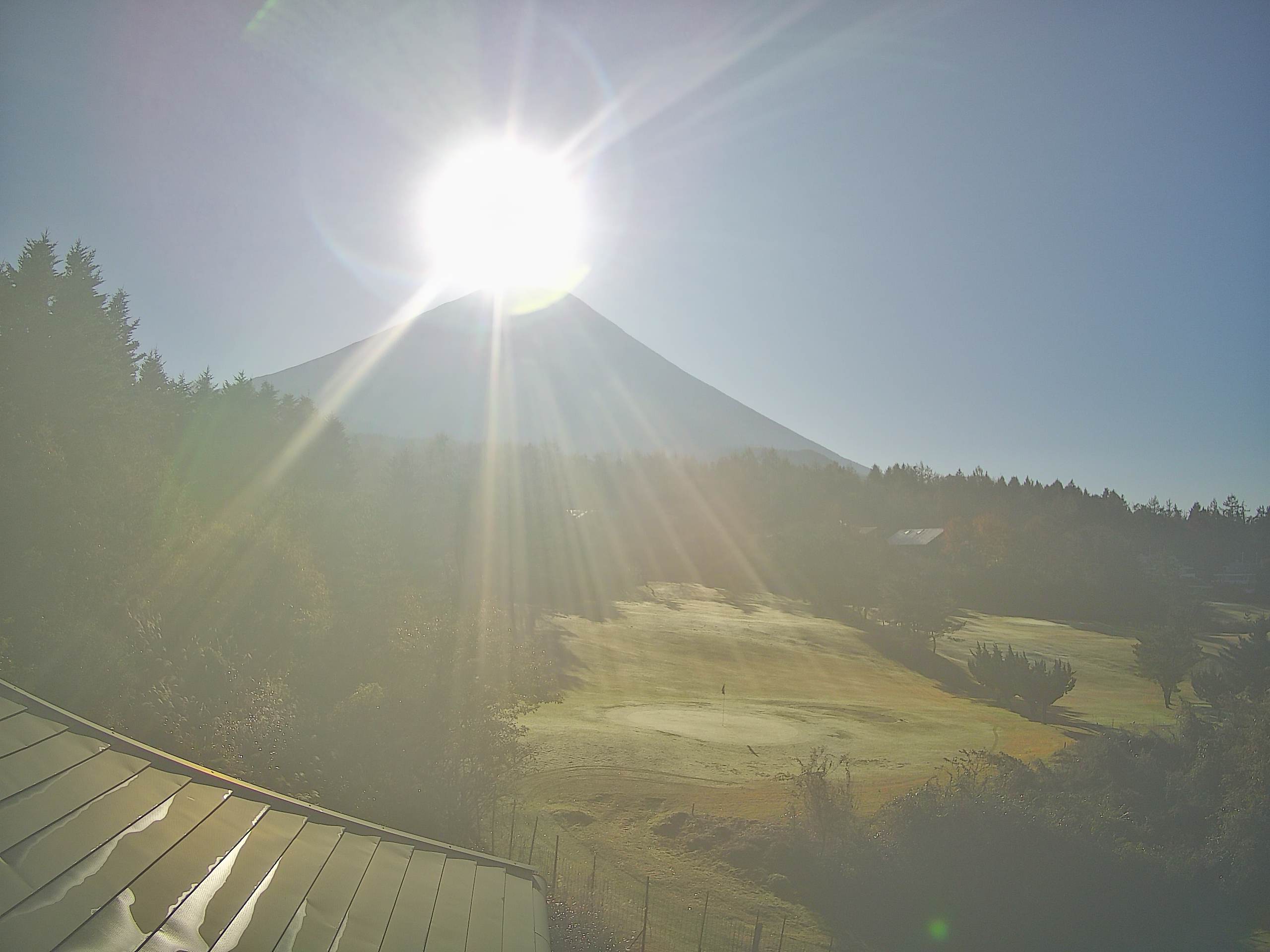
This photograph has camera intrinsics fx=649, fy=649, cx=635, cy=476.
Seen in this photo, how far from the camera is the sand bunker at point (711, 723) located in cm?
2275

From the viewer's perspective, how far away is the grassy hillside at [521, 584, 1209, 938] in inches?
637

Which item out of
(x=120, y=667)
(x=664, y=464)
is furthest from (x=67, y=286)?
(x=664, y=464)

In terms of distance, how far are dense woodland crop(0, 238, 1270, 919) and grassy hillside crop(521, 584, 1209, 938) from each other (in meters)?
2.38

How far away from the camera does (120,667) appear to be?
39.5ft

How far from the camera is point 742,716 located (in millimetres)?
25797

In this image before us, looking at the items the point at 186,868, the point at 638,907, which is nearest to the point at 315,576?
the point at 638,907

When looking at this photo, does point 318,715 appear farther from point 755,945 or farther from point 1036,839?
point 1036,839

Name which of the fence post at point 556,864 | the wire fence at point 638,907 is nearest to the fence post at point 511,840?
the wire fence at point 638,907

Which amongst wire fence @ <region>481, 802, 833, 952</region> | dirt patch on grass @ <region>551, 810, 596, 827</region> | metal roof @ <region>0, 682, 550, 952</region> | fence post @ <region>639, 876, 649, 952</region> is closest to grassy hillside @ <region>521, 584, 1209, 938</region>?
dirt patch on grass @ <region>551, 810, 596, 827</region>

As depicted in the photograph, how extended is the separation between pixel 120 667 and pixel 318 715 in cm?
368

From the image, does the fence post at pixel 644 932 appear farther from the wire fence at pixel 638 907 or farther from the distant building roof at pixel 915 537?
the distant building roof at pixel 915 537

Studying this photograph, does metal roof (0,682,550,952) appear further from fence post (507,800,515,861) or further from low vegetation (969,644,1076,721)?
low vegetation (969,644,1076,721)

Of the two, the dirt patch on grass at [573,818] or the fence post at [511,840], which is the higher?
the fence post at [511,840]

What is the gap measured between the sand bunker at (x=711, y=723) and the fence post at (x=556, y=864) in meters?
9.13
